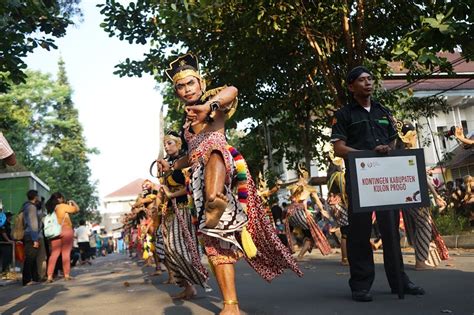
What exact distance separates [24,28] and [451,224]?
1012cm

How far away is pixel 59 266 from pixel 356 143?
11164mm

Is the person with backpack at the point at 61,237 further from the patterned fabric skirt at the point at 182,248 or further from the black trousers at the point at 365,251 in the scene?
the black trousers at the point at 365,251

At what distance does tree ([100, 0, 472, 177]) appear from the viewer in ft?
41.7

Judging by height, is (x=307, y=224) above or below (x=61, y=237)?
below

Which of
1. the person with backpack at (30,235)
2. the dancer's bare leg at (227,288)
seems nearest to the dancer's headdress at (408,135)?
the dancer's bare leg at (227,288)

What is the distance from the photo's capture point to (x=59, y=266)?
575 inches

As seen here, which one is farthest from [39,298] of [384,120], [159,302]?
[384,120]

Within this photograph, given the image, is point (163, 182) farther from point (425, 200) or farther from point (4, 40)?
point (4, 40)

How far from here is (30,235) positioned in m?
11.7

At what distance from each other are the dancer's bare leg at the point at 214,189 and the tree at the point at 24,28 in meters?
5.67

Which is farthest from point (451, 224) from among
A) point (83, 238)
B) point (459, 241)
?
point (83, 238)

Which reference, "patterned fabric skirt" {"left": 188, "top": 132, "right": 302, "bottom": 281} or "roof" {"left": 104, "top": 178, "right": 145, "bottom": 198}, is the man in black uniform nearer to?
"patterned fabric skirt" {"left": 188, "top": 132, "right": 302, "bottom": 281}

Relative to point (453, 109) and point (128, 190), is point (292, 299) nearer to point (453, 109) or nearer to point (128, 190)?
point (453, 109)

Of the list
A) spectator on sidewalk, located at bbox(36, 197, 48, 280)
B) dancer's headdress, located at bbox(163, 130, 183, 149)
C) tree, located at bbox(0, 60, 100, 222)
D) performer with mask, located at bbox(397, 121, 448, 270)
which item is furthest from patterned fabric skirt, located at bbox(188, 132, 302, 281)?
tree, located at bbox(0, 60, 100, 222)
